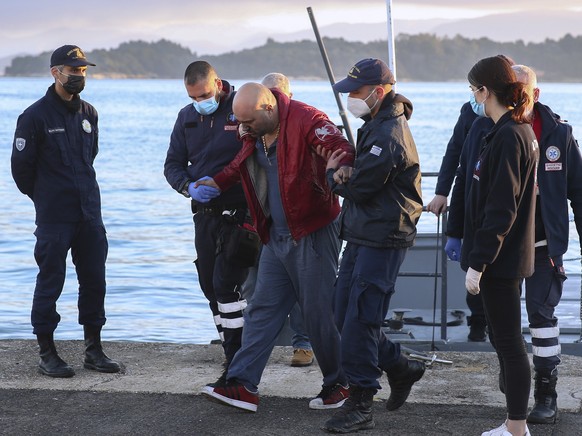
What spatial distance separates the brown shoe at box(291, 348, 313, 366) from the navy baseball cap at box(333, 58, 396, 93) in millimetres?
1870

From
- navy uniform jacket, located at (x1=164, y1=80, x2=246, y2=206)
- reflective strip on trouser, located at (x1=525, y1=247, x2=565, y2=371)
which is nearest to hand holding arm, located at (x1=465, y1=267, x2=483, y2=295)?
reflective strip on trouser, located at (x1=525, y1=247, x2=565, y2=371)

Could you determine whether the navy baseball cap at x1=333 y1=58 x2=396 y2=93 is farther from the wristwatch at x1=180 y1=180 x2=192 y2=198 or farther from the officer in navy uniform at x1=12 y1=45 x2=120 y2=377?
the officer in navy uniform at x1=12 y1=45 x2=120 y2=377

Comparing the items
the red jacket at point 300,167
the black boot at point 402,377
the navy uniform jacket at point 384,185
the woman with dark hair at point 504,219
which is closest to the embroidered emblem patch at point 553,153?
the woman with dark hair at point 504,219

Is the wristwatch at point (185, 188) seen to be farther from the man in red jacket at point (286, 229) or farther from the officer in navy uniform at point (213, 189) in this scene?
the man in red jacket at point (286, 229)

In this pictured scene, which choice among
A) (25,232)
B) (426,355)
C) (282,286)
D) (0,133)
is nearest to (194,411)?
(282,286)

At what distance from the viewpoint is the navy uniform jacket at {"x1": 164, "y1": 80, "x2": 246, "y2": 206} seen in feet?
18.8

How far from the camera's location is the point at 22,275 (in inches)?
645

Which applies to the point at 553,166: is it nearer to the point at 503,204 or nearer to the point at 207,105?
the point at 503,204

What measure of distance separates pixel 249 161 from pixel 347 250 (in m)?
0.68

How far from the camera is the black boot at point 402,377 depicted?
16.3 ft

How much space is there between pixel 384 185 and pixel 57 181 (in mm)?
2067

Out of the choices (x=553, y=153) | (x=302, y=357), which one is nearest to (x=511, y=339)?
(x=553, y=153)

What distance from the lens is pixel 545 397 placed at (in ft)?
16.4

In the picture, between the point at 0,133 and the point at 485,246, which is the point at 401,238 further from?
the point at 0,133
